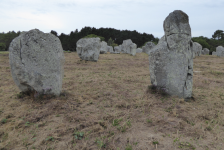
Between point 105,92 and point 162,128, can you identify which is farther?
point 105,92

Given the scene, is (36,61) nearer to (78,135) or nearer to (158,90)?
(78,135)

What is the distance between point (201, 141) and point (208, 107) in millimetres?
2130

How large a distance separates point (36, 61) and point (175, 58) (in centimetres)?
479

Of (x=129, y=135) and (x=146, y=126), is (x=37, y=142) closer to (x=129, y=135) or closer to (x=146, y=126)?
(x=129, y=135)

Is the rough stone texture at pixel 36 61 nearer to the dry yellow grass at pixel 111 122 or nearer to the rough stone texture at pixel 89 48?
the dry yellow grass at pixel 111 122

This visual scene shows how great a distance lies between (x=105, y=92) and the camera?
20.0ft

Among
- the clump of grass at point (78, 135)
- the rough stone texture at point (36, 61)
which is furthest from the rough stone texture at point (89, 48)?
the clump of grass at point (78, 135)

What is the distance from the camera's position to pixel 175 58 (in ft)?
17.6

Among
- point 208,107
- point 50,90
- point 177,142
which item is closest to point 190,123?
point 177,142

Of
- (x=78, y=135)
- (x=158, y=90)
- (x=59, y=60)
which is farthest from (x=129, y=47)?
(x=78, y=135)

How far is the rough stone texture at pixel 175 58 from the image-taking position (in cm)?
529

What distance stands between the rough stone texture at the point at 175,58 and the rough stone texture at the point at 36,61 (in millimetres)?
3566

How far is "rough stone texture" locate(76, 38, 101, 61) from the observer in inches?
565

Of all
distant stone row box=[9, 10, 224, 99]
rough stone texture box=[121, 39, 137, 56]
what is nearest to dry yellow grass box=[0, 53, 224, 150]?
distant stone row box=[9, 10, 224, 99]
